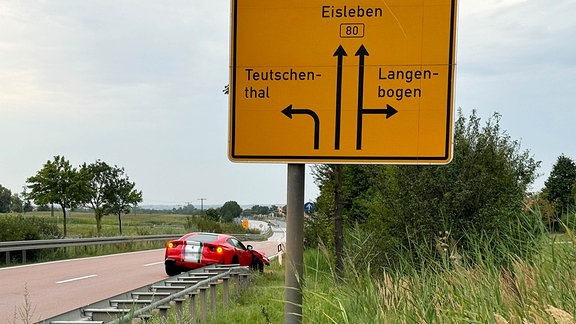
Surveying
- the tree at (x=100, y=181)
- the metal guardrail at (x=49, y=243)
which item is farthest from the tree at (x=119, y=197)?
the metal guardrail at (x=49, y=243)

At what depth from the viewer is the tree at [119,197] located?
48062mm

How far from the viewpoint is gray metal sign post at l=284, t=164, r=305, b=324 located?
155 inches

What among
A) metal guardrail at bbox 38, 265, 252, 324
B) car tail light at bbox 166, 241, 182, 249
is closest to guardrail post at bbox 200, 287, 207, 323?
metal guardrail at bbox 38, 265, 252, 324

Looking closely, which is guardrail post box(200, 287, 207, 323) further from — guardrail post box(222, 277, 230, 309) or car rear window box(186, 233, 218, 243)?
car rear window box(186, 233, 218, 243)

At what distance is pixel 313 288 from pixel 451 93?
1.75 m

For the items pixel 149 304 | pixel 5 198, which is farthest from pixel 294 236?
pixel 5 198

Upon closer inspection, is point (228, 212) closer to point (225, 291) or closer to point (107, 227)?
point (107, 227)

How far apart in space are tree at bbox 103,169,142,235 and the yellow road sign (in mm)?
44844

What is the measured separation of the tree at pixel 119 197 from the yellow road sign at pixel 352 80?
1766 inches

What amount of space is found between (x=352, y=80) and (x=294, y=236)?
0.98m

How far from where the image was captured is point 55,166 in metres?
40.9

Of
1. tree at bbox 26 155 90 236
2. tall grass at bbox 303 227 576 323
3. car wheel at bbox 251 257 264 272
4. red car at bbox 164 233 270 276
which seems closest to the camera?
tall grass at bbox 303 227 576 323

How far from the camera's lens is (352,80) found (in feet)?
12.2

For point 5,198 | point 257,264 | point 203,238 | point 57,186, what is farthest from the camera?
point 5,198
